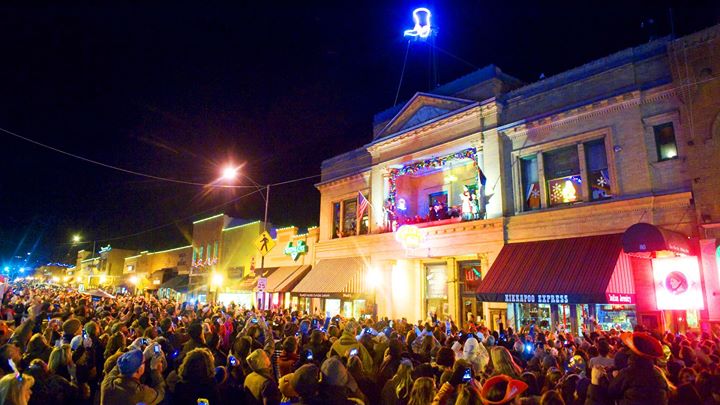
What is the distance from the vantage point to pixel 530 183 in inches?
748

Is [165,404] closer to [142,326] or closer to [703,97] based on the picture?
[142,326]

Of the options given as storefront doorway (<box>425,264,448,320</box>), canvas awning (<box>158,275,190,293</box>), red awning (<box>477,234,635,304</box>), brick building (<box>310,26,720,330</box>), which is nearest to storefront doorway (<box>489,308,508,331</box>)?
brick building (<box>310,26,720,330</box>)

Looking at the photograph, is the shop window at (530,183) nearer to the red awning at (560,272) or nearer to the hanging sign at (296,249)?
the red awning at (560,272)

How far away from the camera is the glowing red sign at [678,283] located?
13.9 metres

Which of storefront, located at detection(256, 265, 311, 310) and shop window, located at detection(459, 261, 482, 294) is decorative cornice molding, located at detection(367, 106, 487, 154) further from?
storefront, located at detection(256, 265, 311, 310)

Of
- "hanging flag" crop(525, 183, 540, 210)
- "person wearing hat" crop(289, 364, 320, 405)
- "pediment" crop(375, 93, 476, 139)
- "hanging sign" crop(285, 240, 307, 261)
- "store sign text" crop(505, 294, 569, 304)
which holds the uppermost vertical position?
"pediment" crop(375, 93, 476, 139)

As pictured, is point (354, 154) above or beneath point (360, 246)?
above

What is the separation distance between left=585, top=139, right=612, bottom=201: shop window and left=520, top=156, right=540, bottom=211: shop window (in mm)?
2029

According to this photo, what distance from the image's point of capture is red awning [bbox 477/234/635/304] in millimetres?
14422

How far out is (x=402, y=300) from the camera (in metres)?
23.8

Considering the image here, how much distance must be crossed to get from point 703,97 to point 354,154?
17.5m

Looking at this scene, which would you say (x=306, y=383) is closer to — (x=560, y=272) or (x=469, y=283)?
(x=560, y=272)

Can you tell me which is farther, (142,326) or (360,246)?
(360,246)

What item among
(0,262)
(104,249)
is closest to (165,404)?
(104,249)
